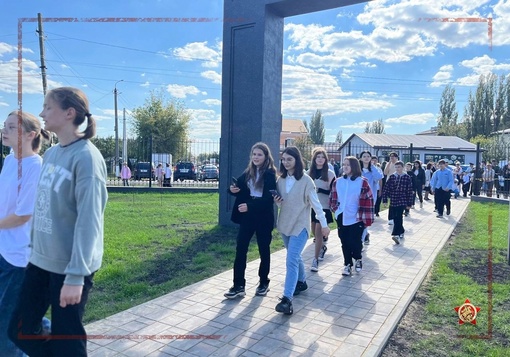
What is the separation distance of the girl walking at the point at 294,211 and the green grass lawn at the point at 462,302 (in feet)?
4.59

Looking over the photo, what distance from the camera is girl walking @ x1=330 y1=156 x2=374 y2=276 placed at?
19.6 ft

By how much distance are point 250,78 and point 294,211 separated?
573 centimetres

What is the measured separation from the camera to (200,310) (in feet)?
15.0

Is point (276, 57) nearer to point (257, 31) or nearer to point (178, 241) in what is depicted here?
point (257, 31)

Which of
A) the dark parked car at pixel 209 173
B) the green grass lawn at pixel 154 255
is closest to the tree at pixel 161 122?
the dark parked car at pixel 209 173

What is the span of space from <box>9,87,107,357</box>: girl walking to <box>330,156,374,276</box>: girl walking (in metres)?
4.32

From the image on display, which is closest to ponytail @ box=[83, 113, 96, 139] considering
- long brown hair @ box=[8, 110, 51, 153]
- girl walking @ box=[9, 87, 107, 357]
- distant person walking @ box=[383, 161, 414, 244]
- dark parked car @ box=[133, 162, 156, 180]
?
girl walking @ box=[9, 87, 107, 357]

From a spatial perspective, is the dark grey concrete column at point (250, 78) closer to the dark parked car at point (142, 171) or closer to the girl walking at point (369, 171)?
the girl walking at point (369, 171)

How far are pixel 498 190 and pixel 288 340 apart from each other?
21064mm

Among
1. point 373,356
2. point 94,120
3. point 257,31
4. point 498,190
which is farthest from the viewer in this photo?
point 498,190

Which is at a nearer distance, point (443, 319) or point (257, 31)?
point (443, 319)

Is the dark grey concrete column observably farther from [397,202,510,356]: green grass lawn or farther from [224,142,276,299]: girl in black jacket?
[397,202,510,356]: green grass lawn

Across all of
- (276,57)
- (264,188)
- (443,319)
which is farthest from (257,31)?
(443,319)

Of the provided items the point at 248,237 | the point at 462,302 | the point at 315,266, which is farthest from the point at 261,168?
the point at 462,302
